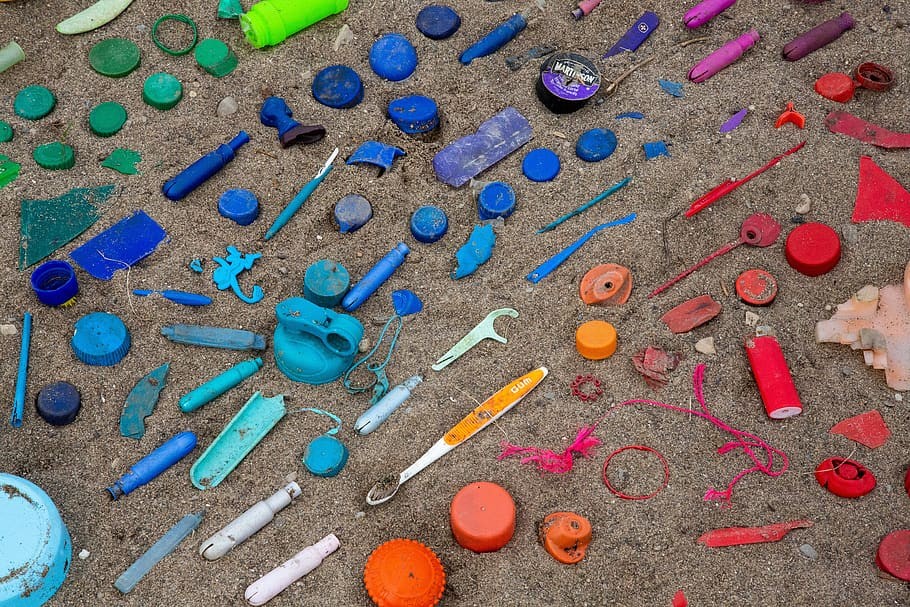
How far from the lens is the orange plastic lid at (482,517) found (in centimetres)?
228

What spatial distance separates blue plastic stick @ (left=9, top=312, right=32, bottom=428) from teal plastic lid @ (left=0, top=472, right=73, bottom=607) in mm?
237

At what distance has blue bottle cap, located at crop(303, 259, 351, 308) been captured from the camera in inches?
106

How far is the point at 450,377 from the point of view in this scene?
2.62 m

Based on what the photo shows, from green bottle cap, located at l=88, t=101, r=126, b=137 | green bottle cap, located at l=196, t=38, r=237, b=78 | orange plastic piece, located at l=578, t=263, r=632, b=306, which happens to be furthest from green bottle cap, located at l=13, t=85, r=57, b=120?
orange plastic piece, located at l=578, t=263, r=632, b=306

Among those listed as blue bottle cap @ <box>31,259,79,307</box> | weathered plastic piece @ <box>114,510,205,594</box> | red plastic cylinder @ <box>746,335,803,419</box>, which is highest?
blue bottle cap @ <box>31,259,79,307</box>

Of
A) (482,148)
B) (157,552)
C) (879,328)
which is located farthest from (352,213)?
(879,328)

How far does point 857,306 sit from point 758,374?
391 millimetres

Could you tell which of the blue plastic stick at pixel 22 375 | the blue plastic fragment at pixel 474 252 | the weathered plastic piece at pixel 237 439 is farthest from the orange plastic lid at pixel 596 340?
the blue plastic stick at pixel 22 375

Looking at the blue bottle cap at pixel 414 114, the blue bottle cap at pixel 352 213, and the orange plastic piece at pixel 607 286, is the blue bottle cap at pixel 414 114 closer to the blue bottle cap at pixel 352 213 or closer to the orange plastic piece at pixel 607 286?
the blue bottle cap at pixel 352 213

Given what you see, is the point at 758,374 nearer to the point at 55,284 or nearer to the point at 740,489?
the point at 740,489

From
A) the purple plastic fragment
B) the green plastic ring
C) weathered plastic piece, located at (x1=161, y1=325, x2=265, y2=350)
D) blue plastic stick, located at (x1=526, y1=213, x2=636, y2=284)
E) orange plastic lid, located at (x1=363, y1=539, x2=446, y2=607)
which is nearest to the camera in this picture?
orange plastic lid, located at (x1=363, y1=539, x2=446, y2=607)

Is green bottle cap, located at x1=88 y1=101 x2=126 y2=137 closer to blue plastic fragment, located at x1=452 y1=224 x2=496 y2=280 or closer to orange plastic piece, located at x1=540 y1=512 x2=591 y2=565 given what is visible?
blue plastic fragment, located at x1=452 y1=224 x2=496 y2=280

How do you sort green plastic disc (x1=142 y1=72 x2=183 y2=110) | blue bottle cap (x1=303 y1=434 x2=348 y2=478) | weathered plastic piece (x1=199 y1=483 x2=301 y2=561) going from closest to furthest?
weathered plastic piece (x1=199 y1=483 x2=301 y2=561) → blue bottle cap (x1=303 y1=434 x2=348 y2=478) → green plastic disc (x1=142 y1=72 x2=183 y2=110)

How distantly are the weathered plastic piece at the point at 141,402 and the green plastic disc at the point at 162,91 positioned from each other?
3.31ft
